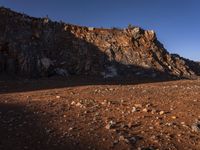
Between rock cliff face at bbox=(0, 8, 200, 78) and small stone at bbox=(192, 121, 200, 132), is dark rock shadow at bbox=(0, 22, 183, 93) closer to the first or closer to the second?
rock cliff face at bbox=(0, 8, 200, 78)

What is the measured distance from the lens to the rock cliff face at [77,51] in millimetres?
22064

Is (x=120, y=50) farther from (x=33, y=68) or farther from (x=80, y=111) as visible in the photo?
(x=80, y=111)

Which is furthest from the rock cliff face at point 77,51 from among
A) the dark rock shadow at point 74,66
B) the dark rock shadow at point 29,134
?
the dark rock shadow at point 29,134

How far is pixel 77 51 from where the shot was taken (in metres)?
24.6

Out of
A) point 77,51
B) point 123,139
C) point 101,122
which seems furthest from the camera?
point 77,51

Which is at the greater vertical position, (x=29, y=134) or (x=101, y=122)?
(x=101, y=122)

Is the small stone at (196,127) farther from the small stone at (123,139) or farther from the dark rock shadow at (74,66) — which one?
the dark rock shadow at (74,66)

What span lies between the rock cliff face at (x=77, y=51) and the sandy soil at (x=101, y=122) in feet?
31.3

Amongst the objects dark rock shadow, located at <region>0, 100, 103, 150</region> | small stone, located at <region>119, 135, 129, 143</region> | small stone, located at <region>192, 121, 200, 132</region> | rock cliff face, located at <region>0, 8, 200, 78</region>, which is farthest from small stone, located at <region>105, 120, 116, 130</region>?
rock cliff face, located at <region>0, 8, 200, 78</region>

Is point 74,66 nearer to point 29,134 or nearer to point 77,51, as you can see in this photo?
point 77,51

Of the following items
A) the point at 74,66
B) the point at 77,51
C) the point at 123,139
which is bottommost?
the point at 123,139

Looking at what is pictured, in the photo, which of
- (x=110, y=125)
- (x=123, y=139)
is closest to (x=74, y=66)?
(x=110, y=125)

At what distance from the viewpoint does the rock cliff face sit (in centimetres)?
2206

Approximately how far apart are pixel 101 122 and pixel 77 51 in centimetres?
1546
